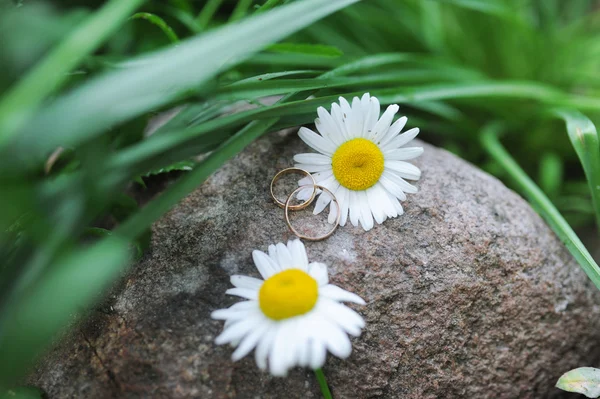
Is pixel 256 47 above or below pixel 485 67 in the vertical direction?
above

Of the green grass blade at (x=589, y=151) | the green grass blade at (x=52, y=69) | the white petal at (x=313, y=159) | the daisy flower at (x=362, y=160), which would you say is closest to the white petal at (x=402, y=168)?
the daisy flower at (x=362, y=160)

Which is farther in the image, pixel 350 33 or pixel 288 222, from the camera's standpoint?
pixel 350 33

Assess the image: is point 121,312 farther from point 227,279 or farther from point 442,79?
point 442,79

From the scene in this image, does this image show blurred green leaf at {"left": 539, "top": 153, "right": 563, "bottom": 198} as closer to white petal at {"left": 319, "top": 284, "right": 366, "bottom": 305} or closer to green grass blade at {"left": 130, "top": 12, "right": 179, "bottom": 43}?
white petal at {"left": 319, "top": 284, "right": 366, "bottom": 305}

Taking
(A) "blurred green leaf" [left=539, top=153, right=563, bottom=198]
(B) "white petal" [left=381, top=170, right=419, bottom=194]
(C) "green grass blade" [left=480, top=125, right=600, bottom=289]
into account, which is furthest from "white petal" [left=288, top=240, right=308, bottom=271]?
(A) "blurred green leaf" [left=539, top=153, right=563, bottom=198]

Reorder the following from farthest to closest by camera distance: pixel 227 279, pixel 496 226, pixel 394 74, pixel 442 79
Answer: pixel 442 79, pixel 394 74, pixel 496 226, pixel 227 279

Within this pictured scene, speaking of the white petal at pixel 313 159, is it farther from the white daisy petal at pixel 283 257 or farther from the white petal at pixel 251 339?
the white petal at pixel 251 339

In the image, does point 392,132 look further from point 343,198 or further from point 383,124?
point 343,198

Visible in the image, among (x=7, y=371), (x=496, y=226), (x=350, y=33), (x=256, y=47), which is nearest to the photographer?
(x=7, y=371)

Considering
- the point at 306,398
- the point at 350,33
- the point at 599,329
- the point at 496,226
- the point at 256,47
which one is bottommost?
the point at 599,329

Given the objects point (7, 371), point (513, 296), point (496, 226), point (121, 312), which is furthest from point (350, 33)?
point (7, 371)
